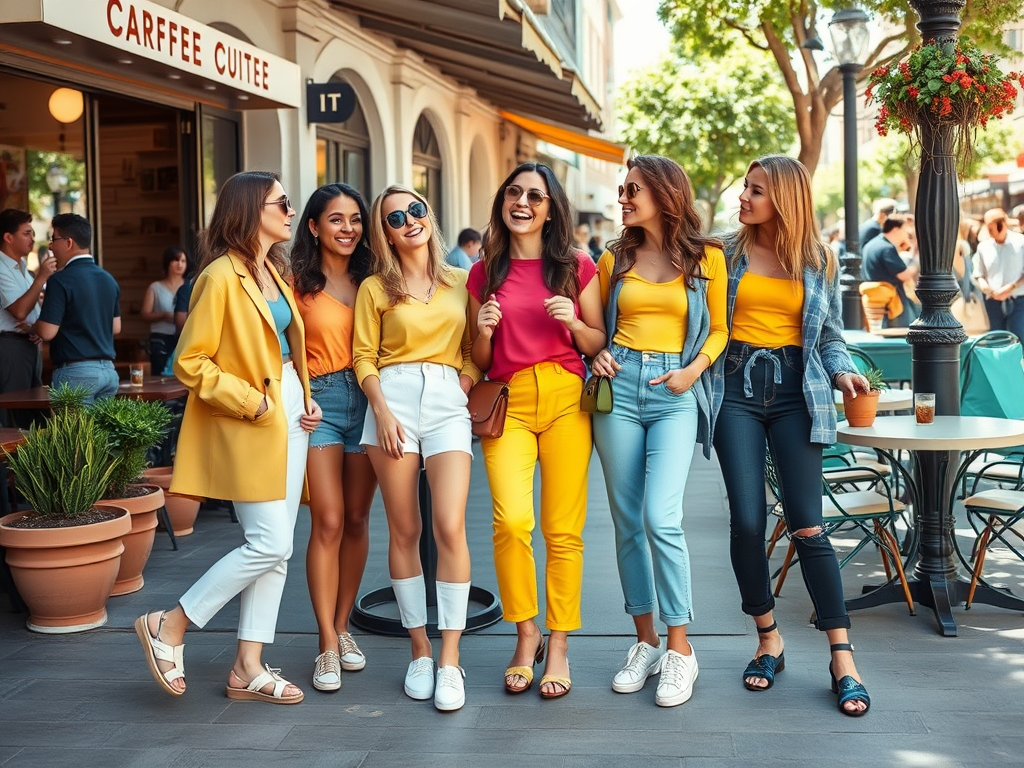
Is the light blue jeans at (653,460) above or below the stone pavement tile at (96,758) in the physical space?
above

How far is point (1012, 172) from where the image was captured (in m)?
37.4

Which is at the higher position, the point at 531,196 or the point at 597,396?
the point at 531,196

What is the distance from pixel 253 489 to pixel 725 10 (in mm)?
11500

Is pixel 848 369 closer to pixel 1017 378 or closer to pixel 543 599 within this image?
pixel 543 599

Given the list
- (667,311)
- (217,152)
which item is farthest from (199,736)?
(217,152)

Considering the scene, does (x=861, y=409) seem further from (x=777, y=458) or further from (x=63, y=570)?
(x=63, y=570)

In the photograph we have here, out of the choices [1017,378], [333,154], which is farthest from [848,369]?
[333,154]

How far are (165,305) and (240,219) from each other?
19.4ft

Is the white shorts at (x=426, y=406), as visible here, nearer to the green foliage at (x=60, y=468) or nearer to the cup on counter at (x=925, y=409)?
the green foliage at (x=60, y=468)

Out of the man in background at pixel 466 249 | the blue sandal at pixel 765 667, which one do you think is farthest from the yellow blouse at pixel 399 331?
the man in background at pixel 466 249

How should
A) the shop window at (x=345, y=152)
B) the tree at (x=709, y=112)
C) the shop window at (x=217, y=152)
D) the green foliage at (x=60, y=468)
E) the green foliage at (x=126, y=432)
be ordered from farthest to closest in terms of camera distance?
the tree at (x=709, y=112) < the shop window at (x=345, y=152) < the shop window at (x=217, y=152) < the green foliage at (x=126, y=432) < the green foliage at (x=60, y=468)

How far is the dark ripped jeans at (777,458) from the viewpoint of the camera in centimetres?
404

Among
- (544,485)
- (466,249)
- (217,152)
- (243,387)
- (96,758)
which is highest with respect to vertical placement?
(217,152)

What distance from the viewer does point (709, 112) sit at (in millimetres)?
30047
